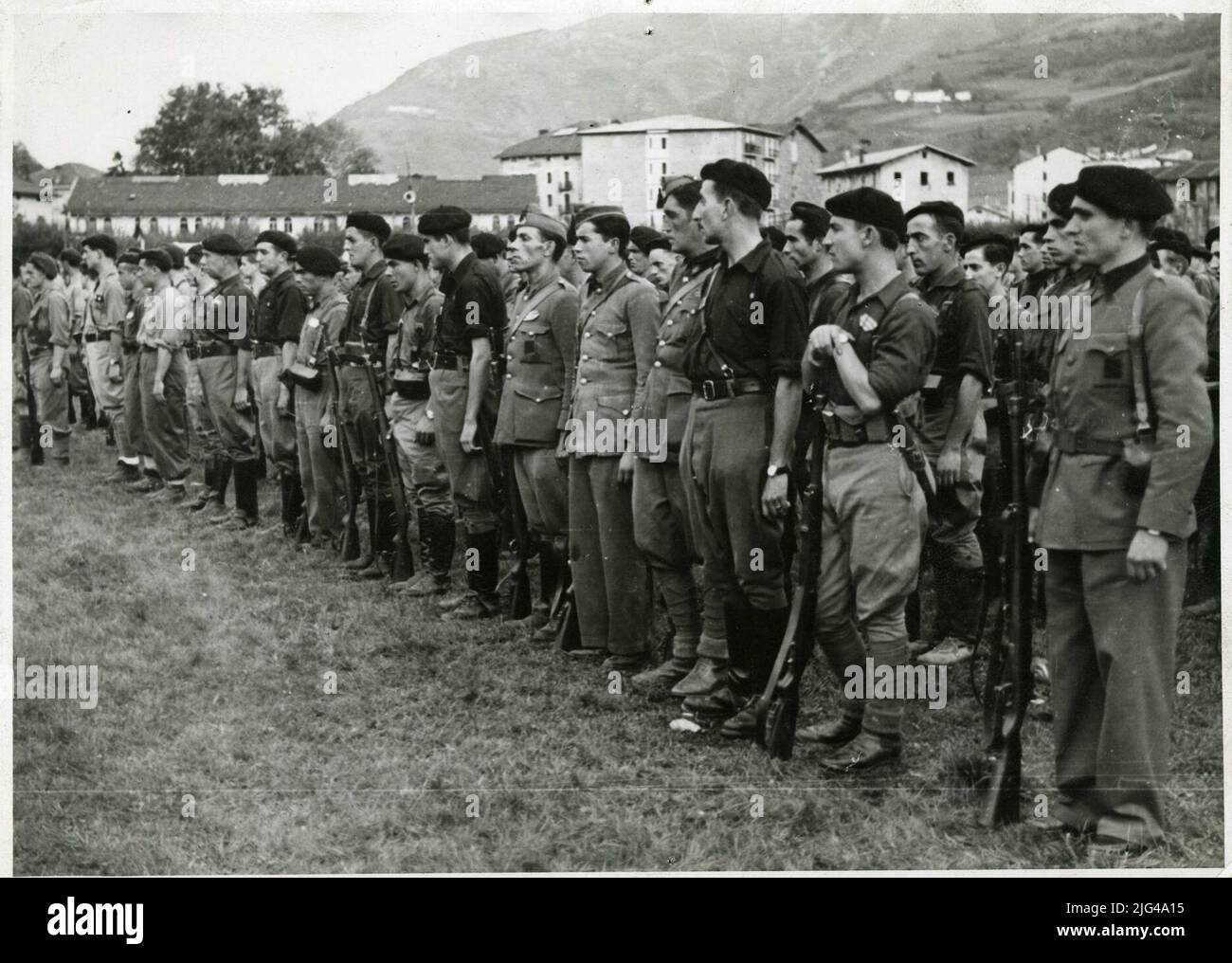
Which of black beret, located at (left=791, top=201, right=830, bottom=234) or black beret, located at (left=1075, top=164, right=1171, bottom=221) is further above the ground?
black beret, located at (left=791, top=201, right=830, bottom=234)

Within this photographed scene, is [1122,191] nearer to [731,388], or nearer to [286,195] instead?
[731,388]

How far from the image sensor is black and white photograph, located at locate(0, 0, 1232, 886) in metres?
4.77

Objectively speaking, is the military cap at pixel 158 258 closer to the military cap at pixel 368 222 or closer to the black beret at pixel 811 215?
the military cap at pixel 368 222

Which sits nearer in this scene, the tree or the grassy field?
the grassy field

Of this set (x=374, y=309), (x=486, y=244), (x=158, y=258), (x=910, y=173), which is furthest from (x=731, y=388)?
(x=158, y=258)

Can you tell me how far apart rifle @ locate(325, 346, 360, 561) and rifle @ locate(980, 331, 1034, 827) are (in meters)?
5.57

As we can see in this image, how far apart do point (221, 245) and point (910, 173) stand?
6060 mm

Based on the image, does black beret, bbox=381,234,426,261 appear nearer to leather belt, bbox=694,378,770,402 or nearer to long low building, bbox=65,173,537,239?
long low building, bbox=65,173,537,239

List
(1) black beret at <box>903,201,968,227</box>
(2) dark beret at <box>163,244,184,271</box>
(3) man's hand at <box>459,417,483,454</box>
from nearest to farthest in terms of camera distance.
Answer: (1) black beret at <box>903,201,968,227</box>
(3) man's hand at <box>459,417,483,454</box>
(2) dark beret at <box>163,244,184,271</box>

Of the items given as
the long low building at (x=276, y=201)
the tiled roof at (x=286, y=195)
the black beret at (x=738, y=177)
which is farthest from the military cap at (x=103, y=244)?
the black beret at (x=738, y=177)

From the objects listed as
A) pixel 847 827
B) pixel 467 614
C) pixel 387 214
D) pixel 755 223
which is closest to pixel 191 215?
pixel 387 214

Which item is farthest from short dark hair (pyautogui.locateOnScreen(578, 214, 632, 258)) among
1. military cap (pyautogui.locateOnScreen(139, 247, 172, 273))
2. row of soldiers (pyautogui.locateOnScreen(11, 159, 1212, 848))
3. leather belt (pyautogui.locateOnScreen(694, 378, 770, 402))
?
military cap (pyautogui.locateOnScreen(139, 247, 172, 273))

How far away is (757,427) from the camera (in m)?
5.78

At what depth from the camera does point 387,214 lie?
9422 millimetres
